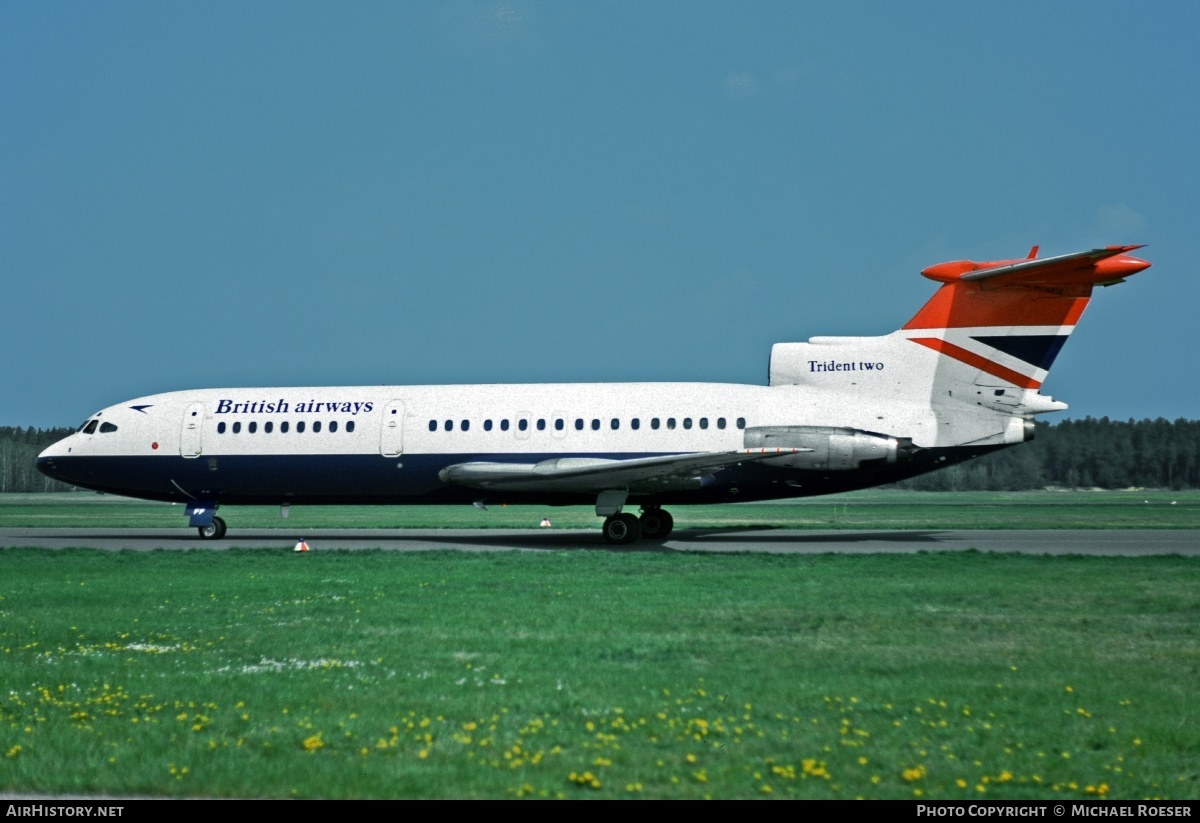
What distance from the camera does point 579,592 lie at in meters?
16.8

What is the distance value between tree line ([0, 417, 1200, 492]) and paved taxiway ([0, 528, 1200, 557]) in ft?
248

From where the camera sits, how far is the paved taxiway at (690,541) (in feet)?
82.3

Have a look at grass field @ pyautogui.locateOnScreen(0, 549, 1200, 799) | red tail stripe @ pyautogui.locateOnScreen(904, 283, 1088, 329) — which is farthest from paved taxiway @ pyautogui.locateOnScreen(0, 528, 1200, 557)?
grass field @ pyautogui.locateOnScreen(0, 549, 1200, 799)

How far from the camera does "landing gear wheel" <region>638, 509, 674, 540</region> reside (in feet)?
94.6

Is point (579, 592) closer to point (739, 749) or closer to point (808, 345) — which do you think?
point (739, 749)

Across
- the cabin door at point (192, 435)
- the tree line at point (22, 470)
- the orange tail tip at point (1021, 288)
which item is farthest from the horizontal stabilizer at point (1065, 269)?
the tree line at point (22, 470)

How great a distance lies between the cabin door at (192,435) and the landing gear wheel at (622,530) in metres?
11.9

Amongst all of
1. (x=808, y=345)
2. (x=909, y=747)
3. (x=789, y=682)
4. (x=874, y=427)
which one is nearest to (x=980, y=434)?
(x=874, y=427)

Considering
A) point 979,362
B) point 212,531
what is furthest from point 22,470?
point 979,362

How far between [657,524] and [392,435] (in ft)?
23.8

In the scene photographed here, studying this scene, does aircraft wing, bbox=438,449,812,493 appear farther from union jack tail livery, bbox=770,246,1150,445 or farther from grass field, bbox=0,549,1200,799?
grass field, bbox=0,549,1200,799

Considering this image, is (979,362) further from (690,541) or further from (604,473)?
(604,473)
